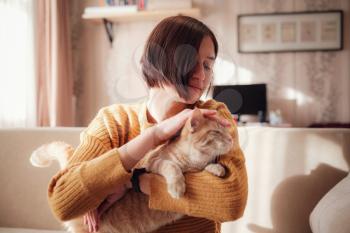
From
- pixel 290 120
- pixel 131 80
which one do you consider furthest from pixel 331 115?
pixel 131 80

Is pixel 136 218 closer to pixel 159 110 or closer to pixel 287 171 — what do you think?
pixel 159 110

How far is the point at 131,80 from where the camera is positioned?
3.57 metres

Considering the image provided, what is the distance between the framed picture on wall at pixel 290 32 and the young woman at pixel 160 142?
2808 millimetres

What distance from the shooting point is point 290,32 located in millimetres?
3363

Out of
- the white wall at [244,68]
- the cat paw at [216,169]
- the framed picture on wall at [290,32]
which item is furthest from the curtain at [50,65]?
the cat paw at [216,169]

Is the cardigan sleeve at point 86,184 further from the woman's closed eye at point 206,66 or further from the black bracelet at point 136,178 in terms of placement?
the woman's closed eye at point 206,66

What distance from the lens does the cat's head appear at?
2.33ft

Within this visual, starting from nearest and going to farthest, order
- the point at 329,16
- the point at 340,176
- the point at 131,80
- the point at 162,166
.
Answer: the point at 162,166, the point at 340,176, the point at 329,16, the point at 131,80

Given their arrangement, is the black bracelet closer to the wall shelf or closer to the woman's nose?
the woman's nose

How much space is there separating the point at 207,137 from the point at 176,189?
0.47 ft

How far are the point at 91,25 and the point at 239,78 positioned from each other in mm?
1886

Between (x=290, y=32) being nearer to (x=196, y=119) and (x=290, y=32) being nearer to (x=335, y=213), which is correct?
(x=335, y=213)

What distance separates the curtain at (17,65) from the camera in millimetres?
2328

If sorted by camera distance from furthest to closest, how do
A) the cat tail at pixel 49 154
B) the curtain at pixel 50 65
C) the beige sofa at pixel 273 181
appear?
the curtain at pixel 50 65 < the beige sofa at pixel 273 181 < the cat tail at pixel 49 154
